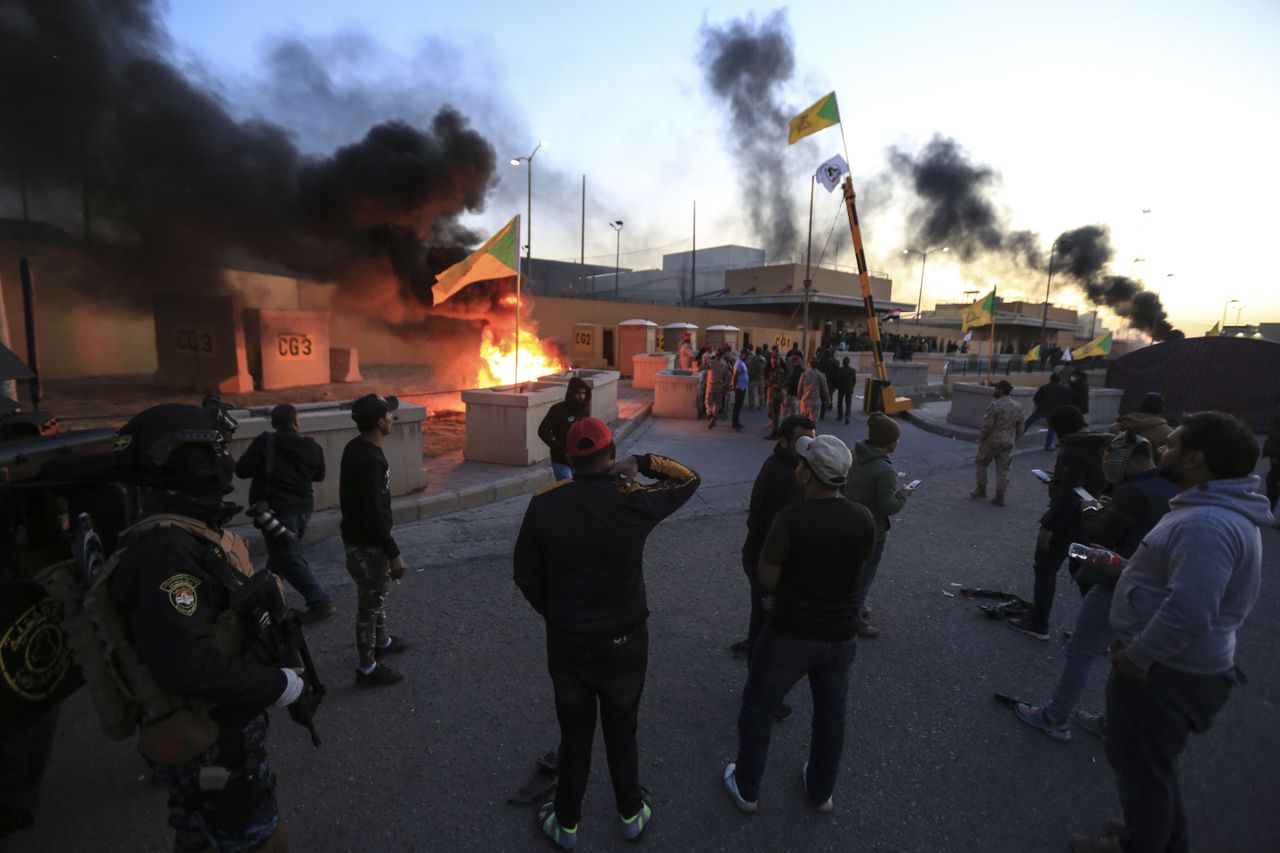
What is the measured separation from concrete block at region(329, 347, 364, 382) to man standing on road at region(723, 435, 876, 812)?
17775 millimetres

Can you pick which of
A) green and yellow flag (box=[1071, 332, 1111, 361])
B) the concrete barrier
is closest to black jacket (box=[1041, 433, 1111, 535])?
the concrete barrier

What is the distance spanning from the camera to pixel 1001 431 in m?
7.46

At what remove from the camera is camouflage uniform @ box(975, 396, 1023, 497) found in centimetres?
741

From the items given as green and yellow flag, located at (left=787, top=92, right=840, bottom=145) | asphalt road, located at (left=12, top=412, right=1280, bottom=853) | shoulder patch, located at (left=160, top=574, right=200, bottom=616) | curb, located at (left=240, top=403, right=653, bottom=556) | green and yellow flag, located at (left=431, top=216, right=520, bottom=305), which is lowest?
asphalt road, located at (left=12, top=412, right=1280, bottom=853)

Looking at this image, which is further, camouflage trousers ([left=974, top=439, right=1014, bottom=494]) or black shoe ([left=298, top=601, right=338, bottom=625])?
camouflage trousers ([left=974, top=439, right=1014, bottom=494])

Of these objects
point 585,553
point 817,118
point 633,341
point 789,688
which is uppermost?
point 817,118

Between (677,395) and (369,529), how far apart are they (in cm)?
1096

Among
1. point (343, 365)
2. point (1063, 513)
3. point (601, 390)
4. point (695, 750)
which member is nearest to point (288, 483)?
point (695, 750)

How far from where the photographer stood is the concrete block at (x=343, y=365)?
57.7 ft

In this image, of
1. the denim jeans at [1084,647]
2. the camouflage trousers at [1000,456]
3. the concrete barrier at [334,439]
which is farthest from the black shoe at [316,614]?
the camouflage trousers at [1000,456]

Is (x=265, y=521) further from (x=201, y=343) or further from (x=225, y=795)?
(x=201, y=343)

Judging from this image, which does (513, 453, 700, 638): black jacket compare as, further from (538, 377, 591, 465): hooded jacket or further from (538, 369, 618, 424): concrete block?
(538, 369, 618, 424): concrete block

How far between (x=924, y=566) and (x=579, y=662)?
441 centimetres

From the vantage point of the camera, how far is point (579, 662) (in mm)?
2207
